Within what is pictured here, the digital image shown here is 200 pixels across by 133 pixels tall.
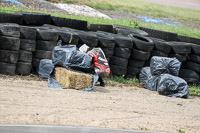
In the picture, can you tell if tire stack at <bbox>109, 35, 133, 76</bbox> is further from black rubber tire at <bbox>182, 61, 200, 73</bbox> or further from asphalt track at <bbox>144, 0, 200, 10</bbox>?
asphalt track at <bbox>144, 0, 200, 10</bbox>

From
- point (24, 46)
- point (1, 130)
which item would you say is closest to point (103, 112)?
point (1, 130)

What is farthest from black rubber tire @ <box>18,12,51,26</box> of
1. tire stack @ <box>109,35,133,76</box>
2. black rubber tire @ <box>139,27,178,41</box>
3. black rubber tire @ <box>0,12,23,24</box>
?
black rubber tire @ <box>139,27,178,41</box>

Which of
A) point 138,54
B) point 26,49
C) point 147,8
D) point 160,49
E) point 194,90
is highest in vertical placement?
point 26,49

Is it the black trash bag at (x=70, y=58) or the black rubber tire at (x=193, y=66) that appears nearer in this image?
the black trash bag at (x=70, y=58)

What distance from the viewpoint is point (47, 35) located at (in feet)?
36.9

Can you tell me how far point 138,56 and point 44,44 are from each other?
3.05 meters

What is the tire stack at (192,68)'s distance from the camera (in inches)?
544

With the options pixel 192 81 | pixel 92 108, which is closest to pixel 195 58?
pixel 192 81

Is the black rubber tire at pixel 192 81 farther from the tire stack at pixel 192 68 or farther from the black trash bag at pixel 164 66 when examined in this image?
the black trash bag at pixel 164 66

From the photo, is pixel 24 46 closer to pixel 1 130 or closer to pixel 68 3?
pixel 1 130

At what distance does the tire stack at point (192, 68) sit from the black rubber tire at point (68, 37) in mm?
3982

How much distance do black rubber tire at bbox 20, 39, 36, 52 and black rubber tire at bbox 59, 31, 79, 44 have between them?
833 millimetres

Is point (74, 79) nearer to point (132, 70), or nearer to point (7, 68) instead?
point (7, 68)

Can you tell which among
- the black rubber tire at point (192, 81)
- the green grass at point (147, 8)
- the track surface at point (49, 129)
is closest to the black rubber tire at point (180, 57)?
the black rubber tire at point (192, 81)
